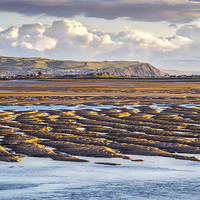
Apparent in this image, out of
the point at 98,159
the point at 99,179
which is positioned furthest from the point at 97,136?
the point at 99,179

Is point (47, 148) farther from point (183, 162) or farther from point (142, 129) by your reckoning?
point (142, 129)

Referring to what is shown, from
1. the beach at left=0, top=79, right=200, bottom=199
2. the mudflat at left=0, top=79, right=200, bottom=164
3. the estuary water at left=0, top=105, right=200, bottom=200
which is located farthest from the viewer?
the mudflat at left=0, top=79, right=200, bottom=164

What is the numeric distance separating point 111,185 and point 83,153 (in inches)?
117

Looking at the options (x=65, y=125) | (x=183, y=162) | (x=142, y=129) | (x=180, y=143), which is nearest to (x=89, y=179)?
(x=183, y=162)

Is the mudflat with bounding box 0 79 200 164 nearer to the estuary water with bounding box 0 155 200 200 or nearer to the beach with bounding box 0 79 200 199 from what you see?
the beach with bounding box 0 79 200 199

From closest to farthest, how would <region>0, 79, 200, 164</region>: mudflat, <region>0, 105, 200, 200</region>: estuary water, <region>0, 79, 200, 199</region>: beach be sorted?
<region>0, 105, 200, 200</region>: estuary water, <region>0, 79, 200, 199</region>: beach, <region>0, 79, 200, 164</region>: mudflat

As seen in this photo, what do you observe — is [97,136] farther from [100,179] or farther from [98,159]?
[100,179]

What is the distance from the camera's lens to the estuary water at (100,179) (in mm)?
6488

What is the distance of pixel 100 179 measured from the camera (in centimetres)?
750

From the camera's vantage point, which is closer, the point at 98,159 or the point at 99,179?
the point at 99,179

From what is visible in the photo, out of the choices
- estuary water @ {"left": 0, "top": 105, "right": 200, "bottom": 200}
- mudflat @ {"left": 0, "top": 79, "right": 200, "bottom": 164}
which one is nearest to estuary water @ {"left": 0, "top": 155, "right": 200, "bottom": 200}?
estuary water @ {"left": 0, "top": 105, "right": 200, "bottom": 200}

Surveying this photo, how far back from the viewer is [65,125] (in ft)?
51.4

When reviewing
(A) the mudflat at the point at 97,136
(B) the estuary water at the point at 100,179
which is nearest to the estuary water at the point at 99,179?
(B) the estuary water at the point at 100,179

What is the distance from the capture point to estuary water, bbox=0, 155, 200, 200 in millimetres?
6488
